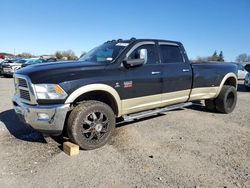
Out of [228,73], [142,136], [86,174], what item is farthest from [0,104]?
[228,73]

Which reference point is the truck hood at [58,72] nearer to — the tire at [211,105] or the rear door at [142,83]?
the rear door at [142,83]

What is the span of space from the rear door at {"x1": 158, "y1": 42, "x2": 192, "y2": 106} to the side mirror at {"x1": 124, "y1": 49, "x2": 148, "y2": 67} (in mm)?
712

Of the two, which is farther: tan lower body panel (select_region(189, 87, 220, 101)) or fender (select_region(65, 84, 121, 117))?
tan lower body panel (select_region(189, 87, 220, 101))

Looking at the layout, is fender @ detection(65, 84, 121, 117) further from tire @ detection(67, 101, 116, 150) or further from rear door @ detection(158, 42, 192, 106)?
rear door @ detection(158, 42, 192, 106)

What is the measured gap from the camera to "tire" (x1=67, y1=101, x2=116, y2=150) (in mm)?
4547

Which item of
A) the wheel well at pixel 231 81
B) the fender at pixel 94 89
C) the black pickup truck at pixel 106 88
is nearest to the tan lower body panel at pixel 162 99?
the black pickup truck at pixel 106 88

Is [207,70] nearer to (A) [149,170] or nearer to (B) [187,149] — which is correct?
(B) [187,149]

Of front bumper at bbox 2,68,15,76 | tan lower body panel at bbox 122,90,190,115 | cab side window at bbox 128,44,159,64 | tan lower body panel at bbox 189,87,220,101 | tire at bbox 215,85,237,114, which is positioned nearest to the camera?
tan lower body panel at bbox 122,90,190,115

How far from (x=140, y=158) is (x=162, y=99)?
1.90m

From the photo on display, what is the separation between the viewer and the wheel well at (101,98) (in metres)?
4.88

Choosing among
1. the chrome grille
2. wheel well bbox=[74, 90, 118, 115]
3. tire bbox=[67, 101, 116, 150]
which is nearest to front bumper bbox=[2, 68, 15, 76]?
the chrome grille

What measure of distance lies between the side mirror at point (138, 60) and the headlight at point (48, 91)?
4.73 feet

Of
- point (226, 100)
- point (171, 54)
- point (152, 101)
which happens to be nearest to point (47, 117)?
point (152, 101)

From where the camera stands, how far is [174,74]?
6133mm
